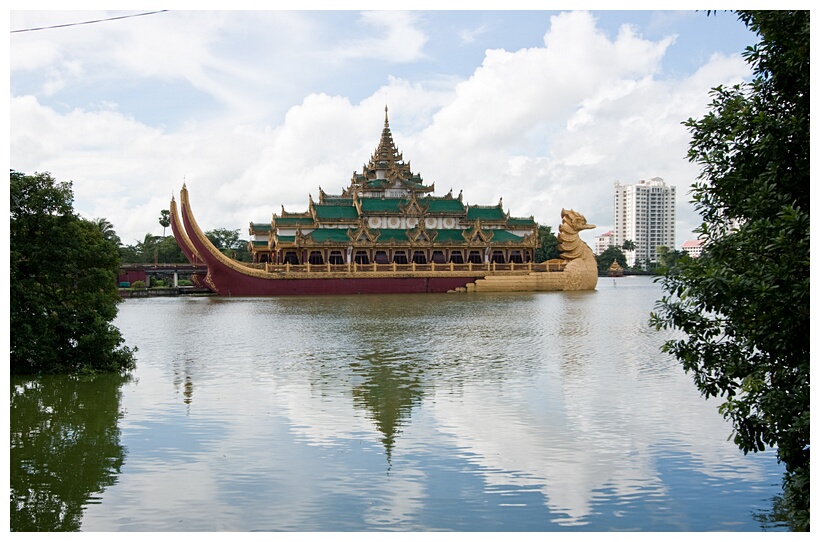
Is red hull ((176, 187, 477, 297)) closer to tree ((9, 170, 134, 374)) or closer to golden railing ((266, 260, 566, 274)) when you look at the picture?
golden railing ((266, 260, 566, 274))

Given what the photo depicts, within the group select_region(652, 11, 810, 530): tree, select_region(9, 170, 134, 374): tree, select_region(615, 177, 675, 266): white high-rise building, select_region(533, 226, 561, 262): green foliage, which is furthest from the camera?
select_region(615, 177, 675, 266): white high-rise building

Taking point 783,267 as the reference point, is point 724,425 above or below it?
below

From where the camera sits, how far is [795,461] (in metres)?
6.20

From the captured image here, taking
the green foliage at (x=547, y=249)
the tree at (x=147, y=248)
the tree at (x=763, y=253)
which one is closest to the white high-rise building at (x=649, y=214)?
the green foliage at (x=547, y=249)

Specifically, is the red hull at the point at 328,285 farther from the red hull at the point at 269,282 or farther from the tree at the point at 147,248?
the tree at the point at 147,248

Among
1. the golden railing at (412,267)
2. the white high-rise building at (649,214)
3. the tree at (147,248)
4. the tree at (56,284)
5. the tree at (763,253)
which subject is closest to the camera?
the tree at (763,253)

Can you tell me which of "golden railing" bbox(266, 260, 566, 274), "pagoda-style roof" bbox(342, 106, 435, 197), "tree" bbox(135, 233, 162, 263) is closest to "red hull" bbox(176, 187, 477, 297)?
"golden railing" bbox(266, 260, 566, 274)

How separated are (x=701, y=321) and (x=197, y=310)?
29.3 meters

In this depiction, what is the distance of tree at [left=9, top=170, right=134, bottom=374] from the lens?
1323 centimetres

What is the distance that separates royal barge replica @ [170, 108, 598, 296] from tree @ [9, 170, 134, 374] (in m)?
32.5

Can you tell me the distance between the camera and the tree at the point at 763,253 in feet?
19.0

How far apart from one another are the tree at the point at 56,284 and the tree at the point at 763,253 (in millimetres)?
10647

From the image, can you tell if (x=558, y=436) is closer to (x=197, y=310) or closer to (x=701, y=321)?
(x=701, y=321)
